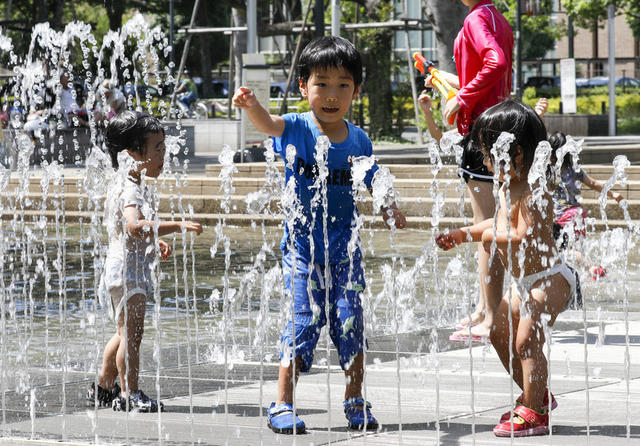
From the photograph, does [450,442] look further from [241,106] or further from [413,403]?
[241,106]

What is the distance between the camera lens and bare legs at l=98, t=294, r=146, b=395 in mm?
4293

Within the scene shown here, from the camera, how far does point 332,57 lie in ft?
13.5

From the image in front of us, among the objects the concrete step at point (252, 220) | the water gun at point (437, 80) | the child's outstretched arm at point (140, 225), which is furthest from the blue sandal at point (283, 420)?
the concrete step at point (252, 220)

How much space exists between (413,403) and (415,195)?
8.30 metres

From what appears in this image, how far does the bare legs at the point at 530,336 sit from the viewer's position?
150 inches

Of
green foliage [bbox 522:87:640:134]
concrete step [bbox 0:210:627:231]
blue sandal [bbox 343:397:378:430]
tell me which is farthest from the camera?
green foliage [bbox 522:87:640:134]

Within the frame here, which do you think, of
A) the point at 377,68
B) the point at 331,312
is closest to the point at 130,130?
the point at 331,312

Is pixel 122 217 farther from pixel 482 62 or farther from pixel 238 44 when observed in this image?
pixel 238 44

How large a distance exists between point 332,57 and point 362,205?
8.36 m

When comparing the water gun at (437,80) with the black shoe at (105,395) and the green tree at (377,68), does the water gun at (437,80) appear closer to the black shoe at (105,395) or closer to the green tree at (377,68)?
the black shoe at (105,395)

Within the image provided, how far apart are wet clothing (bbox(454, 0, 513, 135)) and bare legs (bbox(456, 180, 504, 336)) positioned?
1.18ft

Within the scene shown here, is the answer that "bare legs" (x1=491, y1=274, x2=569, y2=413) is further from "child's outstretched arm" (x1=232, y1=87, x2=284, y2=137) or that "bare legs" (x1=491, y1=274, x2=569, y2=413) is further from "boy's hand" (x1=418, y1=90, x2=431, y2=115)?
"boy's hand" (x1=418, y1=90, x2=431, y2=115)

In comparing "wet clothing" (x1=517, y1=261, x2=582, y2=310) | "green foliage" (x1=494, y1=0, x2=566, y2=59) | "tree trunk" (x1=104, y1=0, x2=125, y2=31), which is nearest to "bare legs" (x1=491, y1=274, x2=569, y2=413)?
"wet clothing" (x1=517, y1=261, x2=582, y2=310)

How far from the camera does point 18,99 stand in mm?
22641
